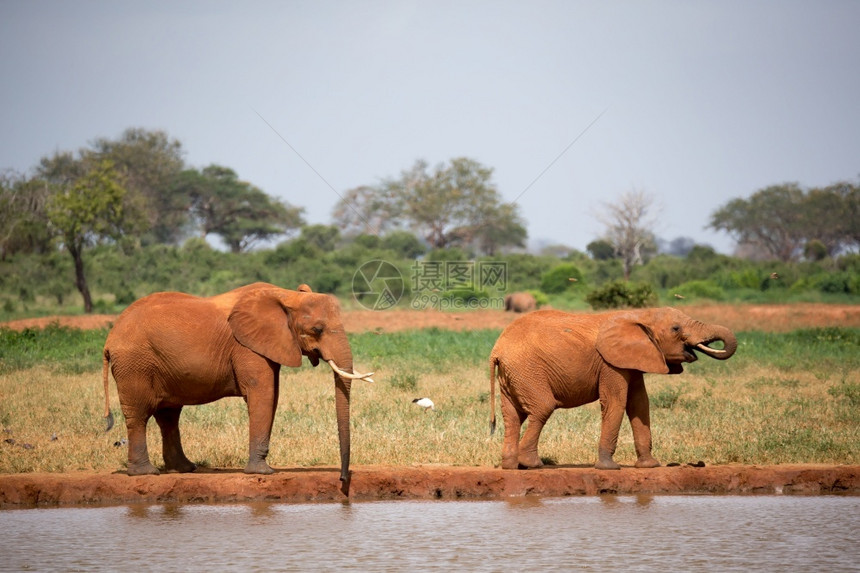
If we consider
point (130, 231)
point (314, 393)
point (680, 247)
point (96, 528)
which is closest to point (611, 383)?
point (96, 528)

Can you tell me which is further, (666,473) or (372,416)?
(372,416)

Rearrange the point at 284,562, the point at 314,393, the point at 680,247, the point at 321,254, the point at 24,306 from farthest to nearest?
the point at 680,247 < the point at 321,254 < the point at 24,306 < the point at 314,393 < the point at 284,562

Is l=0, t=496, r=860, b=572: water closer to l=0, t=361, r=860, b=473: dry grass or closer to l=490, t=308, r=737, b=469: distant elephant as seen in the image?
l=490, t=308, r=737, b=469: distant elephant

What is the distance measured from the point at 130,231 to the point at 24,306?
8809 mm

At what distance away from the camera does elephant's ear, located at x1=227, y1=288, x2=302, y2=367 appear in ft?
36.1

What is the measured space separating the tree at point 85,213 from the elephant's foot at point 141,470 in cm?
3159

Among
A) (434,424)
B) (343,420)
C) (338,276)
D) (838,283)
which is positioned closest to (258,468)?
(343,420)

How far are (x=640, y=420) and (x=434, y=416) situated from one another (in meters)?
4.24

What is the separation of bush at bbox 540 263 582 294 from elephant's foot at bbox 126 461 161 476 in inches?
1609

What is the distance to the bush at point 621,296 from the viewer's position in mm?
34375

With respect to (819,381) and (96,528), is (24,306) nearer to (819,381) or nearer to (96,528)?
(819,381)

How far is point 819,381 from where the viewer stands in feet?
62.5

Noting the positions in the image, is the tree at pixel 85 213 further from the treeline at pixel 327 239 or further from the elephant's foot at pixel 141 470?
the elephant's foot at pixel 141 470

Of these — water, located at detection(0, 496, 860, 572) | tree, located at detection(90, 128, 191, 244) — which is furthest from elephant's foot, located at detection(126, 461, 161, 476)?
tree, located at detection(90, 128, 191, 244)
